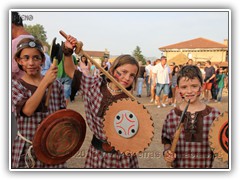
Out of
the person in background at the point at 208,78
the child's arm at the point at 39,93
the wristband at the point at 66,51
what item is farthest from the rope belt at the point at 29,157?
the person in background at the point at 208,78

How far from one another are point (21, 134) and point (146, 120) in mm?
920

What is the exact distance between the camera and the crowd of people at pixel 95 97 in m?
2.15

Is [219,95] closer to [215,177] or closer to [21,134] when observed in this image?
[215,177]

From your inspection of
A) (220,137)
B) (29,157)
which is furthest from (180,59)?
(29,157)

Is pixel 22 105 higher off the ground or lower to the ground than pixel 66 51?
lower

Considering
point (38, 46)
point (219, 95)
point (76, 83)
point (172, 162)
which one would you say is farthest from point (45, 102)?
point (219, 95)

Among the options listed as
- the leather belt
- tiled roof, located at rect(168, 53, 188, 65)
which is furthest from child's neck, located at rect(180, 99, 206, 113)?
the leather belt

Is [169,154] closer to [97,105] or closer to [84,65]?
[97,105]

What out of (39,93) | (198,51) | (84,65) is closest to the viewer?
(39,93)

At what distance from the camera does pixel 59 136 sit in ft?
7.24

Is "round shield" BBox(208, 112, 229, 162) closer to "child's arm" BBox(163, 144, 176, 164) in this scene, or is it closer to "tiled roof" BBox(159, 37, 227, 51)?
"child's arm" BBox(163, 144, 176, 164)

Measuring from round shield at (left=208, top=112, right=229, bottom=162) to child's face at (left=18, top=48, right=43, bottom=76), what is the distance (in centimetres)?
136

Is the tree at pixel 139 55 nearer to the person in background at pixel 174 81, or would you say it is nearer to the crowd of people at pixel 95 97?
the crowd of people at pixel 95 97

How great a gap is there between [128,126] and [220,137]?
718 mm
